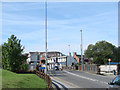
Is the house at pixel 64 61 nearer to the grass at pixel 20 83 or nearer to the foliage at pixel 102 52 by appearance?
the foliage at pixel 102 52

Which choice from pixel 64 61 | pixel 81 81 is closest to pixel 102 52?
pixel 64 61

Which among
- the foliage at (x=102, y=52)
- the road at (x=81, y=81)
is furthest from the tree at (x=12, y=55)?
the foliage at (x=102, y=52)

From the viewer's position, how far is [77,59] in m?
116

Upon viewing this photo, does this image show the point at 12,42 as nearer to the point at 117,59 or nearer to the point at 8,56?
the point at 8,56

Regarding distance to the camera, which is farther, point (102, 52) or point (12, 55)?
point (102, 52)

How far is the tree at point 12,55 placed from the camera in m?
44.8

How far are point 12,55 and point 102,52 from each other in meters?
54.1

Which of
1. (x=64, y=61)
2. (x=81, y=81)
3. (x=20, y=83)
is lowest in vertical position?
(x=81, y=81)

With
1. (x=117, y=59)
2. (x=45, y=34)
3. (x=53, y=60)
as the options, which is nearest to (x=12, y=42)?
(x=45, y=34)

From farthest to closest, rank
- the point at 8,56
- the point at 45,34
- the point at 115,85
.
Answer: the point at 8,56 → the point at 45,34 → the point at 115,85

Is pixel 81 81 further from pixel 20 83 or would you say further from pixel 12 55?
pixel 12 55

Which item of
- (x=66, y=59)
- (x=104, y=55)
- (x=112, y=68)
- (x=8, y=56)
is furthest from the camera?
(x=66, y=59)

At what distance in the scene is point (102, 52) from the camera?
304 feet

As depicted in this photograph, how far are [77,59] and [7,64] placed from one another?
244 ft
